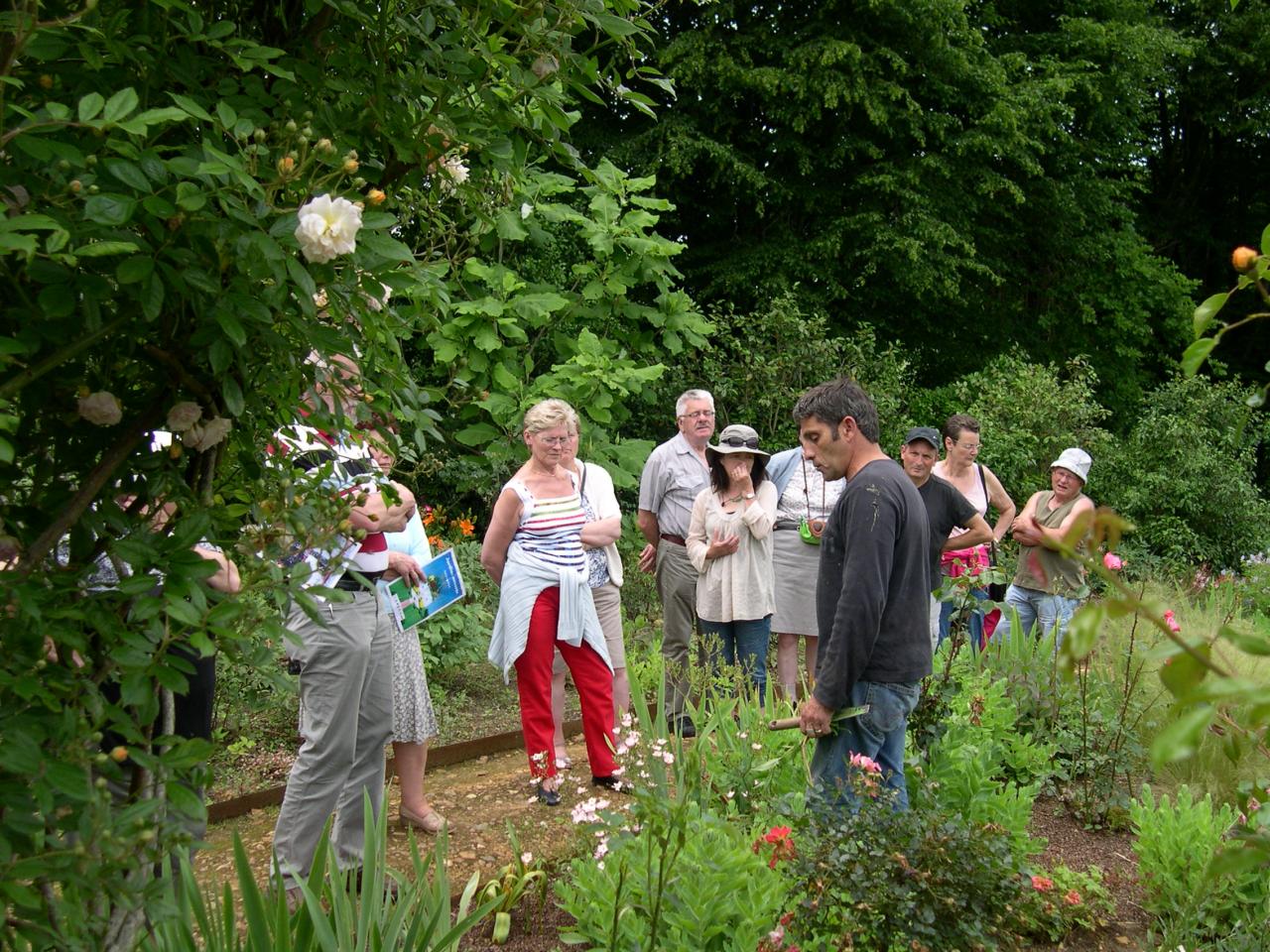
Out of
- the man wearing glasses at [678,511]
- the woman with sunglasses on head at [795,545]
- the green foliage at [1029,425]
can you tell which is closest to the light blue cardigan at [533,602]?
the man wearing glasses at [678,511]

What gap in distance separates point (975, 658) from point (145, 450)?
5017 mm

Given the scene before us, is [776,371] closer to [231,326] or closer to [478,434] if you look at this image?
[478,434]

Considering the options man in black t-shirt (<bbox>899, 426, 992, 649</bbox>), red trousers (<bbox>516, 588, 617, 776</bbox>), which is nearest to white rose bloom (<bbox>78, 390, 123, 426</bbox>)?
red trousers (<bbox>516, 588, 617, 776</bbox>)

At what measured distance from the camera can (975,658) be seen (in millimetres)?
6156

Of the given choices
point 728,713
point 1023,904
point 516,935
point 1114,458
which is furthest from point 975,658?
point 1114,458

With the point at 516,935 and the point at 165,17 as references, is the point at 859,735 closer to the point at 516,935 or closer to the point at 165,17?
the point at 516,935

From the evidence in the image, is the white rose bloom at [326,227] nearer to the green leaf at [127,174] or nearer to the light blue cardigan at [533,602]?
the green leaf at [127,174]

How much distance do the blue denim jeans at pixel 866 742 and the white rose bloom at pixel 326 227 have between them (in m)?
2.60

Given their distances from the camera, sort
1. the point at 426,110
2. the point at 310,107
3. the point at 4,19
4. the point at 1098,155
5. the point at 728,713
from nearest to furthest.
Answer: the point at 4,19 < the point at 310,107 < the point at 426,110 < the point at 728,713 < the point at 1098,155

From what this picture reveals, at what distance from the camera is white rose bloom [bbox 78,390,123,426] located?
1.81 metres

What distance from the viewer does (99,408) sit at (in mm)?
1811

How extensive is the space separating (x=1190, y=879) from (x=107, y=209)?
3933 millimetres

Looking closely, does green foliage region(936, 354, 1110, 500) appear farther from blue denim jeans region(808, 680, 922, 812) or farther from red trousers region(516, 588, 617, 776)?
blue denim jeans region(808, 680, 922, 812)

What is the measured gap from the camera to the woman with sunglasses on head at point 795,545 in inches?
261
